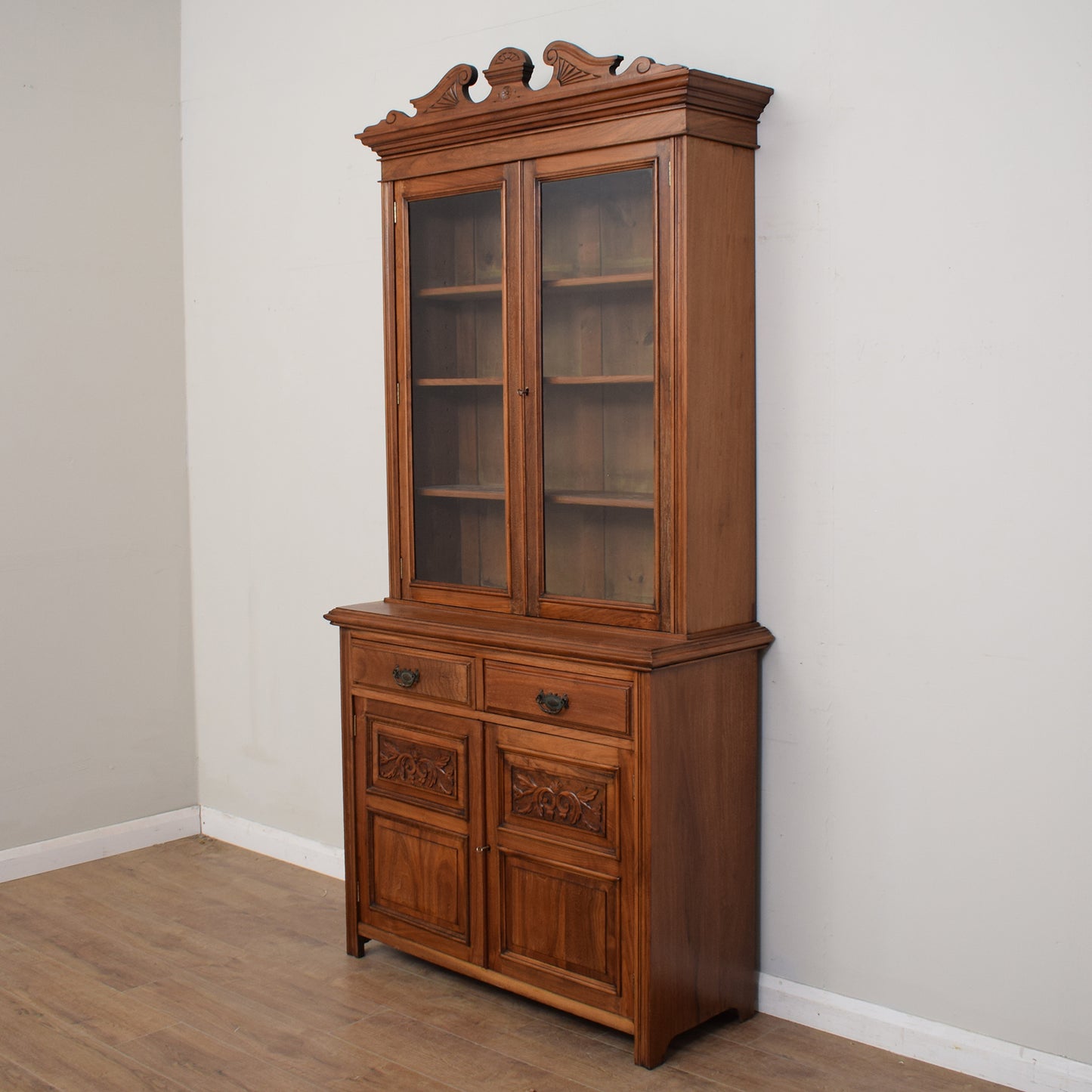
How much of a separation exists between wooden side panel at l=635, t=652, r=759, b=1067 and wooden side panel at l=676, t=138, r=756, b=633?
0.51ft

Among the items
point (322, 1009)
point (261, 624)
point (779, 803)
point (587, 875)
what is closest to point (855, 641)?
point (779, 803)

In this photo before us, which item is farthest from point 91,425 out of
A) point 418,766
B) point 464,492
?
point 418,766

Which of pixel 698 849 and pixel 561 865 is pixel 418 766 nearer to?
pixel 561 865

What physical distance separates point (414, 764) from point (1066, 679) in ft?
4.87

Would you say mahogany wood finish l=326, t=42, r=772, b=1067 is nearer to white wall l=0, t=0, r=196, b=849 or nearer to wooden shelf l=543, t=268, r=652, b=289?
wooden shelf l=543, t=268, r=652, b=289

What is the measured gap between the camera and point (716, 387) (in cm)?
266

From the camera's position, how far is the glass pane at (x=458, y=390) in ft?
9.54

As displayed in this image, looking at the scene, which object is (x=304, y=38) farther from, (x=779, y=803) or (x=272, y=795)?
(x=779, y=803)

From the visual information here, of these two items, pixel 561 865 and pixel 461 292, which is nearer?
pixel 561 865

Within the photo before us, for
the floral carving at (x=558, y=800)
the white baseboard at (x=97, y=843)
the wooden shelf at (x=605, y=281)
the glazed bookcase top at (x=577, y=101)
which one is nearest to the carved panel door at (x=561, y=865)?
the floral carving at (x=558, y=800)

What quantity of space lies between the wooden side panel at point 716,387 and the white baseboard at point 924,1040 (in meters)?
0.87

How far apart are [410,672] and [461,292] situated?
0.92m

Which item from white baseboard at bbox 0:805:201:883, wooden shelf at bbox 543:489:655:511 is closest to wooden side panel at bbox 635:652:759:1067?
wooden shelf at bbox 543:489:655:511

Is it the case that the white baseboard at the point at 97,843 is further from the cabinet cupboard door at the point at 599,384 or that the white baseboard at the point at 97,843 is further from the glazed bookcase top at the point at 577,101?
the glazed bookcase top at the point at 577,101
